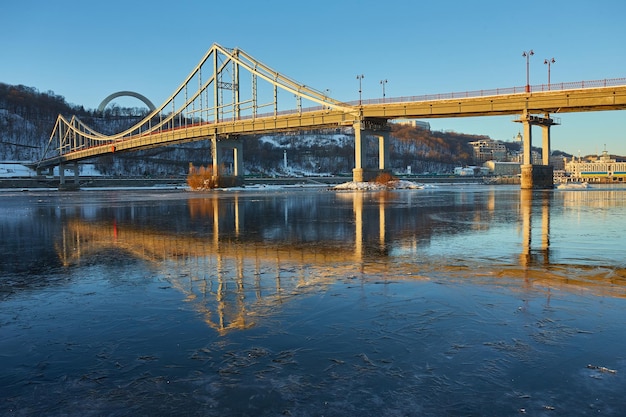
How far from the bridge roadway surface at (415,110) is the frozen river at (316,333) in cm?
4785

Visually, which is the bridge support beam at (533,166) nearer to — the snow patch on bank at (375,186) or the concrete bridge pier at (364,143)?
the snow patch on bank at (375,186)

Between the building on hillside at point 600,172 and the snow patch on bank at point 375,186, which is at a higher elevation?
the building on hillside at point 600,172

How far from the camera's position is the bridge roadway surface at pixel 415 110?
52125 mm

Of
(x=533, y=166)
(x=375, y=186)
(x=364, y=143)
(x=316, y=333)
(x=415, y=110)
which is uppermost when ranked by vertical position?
(x=415, y=110)

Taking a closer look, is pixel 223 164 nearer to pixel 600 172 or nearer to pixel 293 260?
pixel 293 260

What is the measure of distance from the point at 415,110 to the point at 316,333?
59.8 m

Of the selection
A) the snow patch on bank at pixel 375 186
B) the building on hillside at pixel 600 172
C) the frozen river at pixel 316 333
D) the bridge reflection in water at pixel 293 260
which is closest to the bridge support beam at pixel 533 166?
the snow patch on bank at pixel 375 186

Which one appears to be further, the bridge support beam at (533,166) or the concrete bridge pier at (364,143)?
the concrete bridge pier at (364,143)

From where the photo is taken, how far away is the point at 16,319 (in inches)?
247

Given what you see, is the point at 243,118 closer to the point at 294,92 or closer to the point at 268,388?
the point at 294,92

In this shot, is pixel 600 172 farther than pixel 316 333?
Yes

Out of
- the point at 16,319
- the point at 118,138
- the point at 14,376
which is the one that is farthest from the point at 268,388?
the point at 118,138

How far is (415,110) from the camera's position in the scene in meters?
62.0

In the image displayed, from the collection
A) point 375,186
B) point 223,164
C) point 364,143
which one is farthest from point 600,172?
point 223,164
